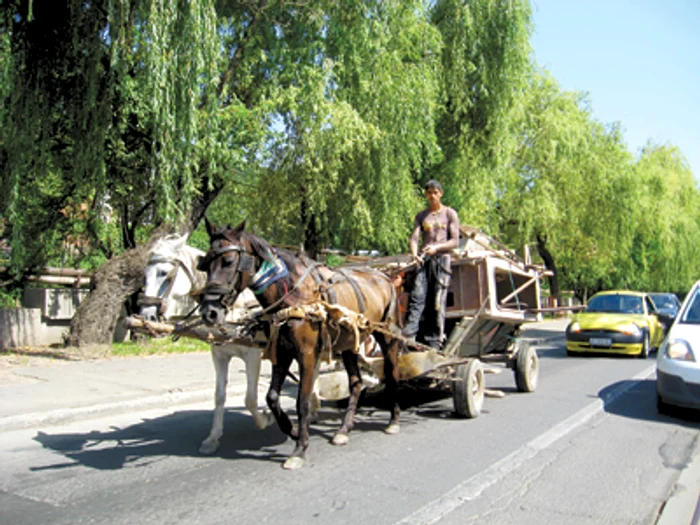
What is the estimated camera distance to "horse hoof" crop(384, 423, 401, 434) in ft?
22.5

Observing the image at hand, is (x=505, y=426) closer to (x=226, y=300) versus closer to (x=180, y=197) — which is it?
(x=226, y=300)

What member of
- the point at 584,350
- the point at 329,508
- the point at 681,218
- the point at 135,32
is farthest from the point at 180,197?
the point at 681,218

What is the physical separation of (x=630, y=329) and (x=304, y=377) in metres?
12.4

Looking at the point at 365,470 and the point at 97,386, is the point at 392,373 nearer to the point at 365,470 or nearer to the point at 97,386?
the point at 365,470

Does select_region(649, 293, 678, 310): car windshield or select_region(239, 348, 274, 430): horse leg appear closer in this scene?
select_region(239, 348, 274, 430): horse leg

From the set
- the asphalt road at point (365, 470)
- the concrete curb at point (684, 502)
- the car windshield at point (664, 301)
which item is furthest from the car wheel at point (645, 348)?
the concrete curb at point (684, 502)

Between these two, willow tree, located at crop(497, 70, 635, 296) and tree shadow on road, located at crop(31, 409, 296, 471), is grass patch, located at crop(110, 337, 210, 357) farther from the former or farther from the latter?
willow tree, located at crop(497, 70, 635, 296)

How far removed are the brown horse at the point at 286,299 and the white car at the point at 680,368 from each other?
383 centimetres

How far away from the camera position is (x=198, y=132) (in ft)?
38.8

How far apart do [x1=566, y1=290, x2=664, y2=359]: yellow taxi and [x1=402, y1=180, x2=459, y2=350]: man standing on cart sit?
30.3ft

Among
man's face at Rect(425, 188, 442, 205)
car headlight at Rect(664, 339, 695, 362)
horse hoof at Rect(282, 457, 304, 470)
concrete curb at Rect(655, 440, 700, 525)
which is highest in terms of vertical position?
man's face at Rect(425, 188, 442, 205)

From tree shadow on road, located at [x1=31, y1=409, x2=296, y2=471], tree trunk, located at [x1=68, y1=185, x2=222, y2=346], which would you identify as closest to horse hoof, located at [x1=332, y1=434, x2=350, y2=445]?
tree shadow on road, located at [x1=31, y1=409, x2=296, y2=471]

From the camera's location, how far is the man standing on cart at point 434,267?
7648 mm

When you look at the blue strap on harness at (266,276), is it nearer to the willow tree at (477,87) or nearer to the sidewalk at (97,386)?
the sidewalk at (97,386)
